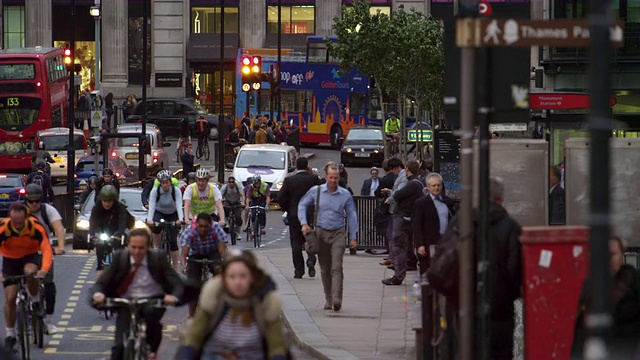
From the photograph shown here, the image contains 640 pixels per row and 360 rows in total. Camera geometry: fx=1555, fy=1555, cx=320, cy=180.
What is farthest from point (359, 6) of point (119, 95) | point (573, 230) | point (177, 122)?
point (573, 230)

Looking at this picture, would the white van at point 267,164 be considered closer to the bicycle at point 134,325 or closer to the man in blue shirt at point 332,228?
the man in blue shirt at point 332,228

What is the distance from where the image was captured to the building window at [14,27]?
2945 inches

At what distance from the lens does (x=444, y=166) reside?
2538 cm

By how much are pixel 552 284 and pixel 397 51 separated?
3950 cm

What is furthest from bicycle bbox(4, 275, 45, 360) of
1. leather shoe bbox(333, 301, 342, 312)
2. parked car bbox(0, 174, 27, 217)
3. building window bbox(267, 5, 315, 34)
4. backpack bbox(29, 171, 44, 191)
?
building window bbox(267, 5, 315, 34)

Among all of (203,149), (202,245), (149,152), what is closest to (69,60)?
(149,152)

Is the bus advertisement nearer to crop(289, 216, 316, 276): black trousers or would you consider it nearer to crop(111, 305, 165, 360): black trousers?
crop(289, 216, 316, 276): black trousers

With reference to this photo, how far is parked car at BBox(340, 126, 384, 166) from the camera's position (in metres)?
52.8

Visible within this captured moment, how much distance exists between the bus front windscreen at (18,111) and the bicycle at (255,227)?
77.5 feet

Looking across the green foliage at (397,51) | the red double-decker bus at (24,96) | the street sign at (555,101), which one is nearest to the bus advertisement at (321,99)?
the green foliage at (397,51)

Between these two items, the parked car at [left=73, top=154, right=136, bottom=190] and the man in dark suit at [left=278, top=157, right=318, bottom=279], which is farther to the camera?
the parked car at [left=73, top=154, right=136, bottom=190]

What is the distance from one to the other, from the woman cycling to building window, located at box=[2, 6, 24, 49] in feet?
221

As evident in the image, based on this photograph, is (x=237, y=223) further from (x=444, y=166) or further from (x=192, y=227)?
(x=192, y=227)

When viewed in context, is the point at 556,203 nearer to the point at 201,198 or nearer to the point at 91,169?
the point at 201,198
